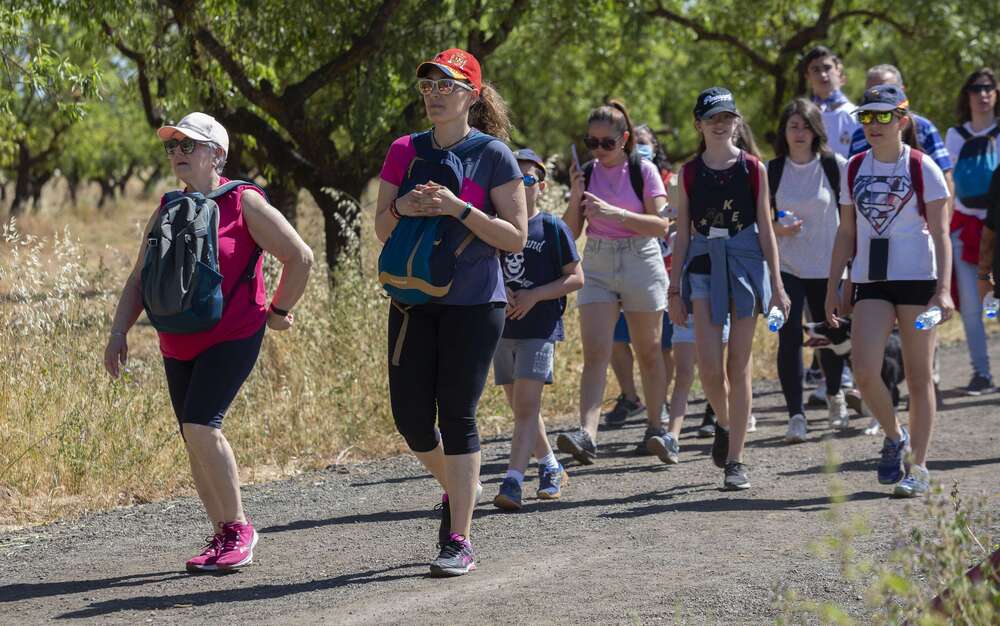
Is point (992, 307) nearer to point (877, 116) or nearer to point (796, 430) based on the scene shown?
point (796, 430)

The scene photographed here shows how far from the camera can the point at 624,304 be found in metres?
8.31

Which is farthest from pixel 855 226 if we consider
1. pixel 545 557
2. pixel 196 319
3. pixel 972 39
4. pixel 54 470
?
pixel 972 39

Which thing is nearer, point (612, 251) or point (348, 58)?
point (612, 251)

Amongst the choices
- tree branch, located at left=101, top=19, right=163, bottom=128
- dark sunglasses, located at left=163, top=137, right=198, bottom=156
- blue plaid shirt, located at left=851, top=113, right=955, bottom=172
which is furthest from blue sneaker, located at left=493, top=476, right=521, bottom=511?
tree branch, located at left=101, top=19, right=163, bottom=128

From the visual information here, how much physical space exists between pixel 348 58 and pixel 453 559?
336 inches

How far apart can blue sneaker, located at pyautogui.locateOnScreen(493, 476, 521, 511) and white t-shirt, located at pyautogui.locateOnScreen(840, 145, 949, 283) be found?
198 cm

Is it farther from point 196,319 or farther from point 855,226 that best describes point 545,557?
point 855,226

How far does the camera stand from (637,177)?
26.7 ft

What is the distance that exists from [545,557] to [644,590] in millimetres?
770

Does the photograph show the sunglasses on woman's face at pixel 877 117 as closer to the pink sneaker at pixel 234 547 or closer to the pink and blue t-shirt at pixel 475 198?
the pink and blue t-shirt at pixel 475 198

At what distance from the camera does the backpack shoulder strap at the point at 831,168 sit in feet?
29.3

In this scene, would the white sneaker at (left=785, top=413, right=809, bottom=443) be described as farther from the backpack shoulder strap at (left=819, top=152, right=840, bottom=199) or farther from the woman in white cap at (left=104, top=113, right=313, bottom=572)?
the woman in white cap at (left=104, top=113, right=313, bottom=572)

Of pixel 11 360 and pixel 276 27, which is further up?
pixel 276 27

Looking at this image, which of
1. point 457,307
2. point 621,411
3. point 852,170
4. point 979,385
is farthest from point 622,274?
point 979,385
